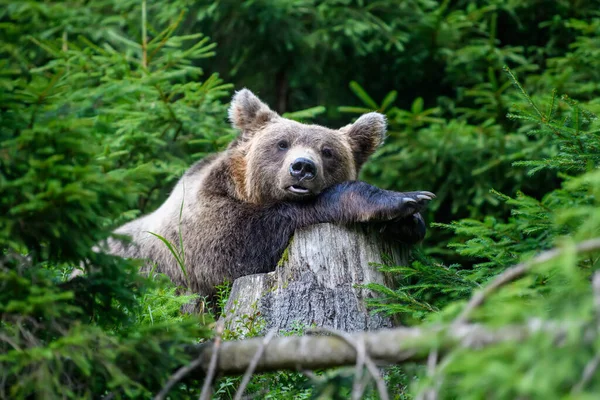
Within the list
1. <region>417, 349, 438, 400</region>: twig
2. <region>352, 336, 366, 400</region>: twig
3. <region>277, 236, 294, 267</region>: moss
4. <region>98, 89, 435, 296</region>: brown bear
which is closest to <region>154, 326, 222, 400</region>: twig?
<region>352, 336, 366, 400</region>: twig

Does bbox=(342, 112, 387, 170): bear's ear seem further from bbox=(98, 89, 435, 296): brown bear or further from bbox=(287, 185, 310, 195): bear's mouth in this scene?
bbox=(287, 185, 310, 195): bear's mouth

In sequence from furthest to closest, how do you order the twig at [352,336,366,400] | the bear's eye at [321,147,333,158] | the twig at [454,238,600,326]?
the bear's eye at [321,147,333,158] < the twig at [352,336,366,400] < the twig at [454,238,600,326]

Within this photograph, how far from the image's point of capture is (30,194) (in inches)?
147

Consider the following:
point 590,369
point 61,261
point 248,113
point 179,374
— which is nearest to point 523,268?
point 590,369

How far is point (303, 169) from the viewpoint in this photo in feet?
23.7

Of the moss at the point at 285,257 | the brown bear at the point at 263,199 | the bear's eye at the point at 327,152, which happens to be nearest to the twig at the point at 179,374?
the moss at the point at 285,257

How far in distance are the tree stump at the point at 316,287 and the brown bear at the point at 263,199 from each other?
1.10 ft

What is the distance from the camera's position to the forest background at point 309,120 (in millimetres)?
3527

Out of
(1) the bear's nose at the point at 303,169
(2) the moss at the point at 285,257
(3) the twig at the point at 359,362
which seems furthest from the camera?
(1) the bear's nose at the point at 303,169

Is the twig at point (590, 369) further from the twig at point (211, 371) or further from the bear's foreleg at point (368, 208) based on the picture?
the bear's foreleg at point (368, 208)

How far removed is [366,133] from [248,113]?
139 cm

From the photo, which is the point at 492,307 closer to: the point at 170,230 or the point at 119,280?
the point at 119,280

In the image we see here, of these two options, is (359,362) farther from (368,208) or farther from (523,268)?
(368,208)

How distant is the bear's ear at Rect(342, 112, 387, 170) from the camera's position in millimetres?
8656
